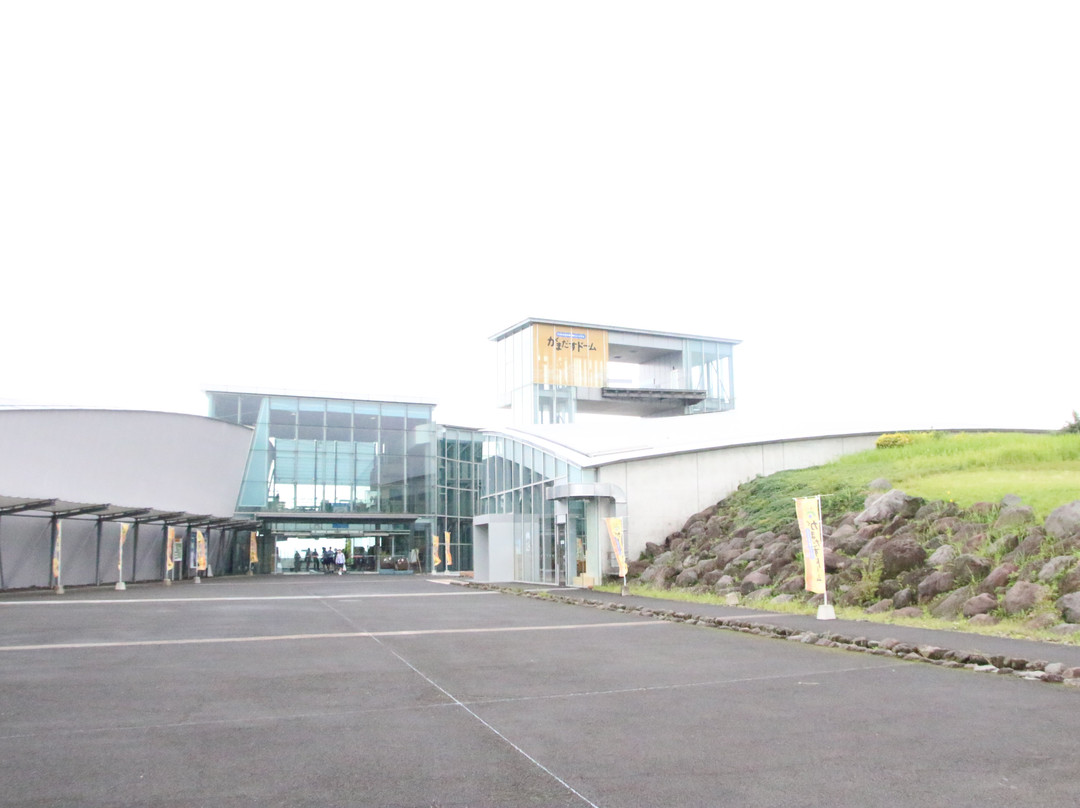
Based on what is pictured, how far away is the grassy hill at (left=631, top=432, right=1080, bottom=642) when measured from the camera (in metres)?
14.1

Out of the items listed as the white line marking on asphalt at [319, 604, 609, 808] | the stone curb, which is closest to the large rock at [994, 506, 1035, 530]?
the stone curb

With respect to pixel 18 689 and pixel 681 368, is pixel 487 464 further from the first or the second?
pixel 18 689

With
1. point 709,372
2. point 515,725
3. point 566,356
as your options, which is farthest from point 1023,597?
point 709,372

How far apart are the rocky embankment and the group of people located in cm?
2990

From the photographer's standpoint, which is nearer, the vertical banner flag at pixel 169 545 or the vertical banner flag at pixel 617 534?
the vertical banner flag at pixel 617 534

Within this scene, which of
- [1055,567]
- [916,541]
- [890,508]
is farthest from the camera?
[890,508]

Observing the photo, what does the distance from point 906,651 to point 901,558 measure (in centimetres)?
574

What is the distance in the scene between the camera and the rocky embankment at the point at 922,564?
13.6 m

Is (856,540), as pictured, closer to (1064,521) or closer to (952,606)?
(1064,521)

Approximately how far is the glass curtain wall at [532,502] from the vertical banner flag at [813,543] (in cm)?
1112

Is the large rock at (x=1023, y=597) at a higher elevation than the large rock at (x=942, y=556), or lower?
lower

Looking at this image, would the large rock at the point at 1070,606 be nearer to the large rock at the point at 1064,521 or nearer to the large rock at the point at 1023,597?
the large rock at the point at 1023,597

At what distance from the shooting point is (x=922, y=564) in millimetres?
16281

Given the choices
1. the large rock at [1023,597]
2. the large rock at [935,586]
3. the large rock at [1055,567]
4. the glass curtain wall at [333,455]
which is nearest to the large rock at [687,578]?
the large rock at [935,586]
